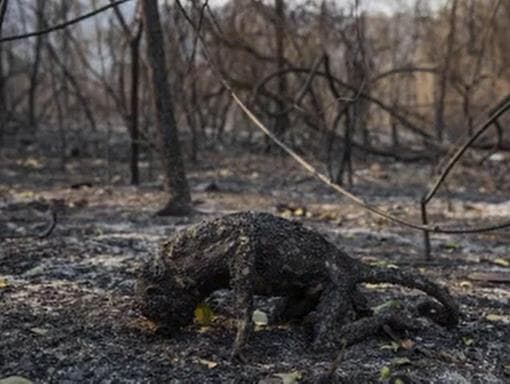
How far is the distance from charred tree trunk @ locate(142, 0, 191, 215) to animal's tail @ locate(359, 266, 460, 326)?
3609mm

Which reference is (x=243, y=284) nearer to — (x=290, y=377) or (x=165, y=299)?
(x=165, y=299)

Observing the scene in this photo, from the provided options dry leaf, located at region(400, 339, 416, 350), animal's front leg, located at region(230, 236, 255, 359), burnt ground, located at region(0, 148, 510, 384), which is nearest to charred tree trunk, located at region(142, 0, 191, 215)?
burnt ground, located at region(0, 148, 510, 384)

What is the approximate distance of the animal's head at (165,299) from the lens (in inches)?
133

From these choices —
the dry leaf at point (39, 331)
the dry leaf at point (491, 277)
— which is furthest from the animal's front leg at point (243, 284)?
the dry leaf at point (491, 277)

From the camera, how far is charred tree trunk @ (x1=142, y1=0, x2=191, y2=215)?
6.78 metres

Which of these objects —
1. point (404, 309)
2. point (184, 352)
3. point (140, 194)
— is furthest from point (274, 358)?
point (140, 194)

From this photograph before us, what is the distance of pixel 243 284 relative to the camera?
130 inches

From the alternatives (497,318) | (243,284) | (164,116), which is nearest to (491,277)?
(497,318)

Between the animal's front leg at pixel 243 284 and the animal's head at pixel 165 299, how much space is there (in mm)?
211

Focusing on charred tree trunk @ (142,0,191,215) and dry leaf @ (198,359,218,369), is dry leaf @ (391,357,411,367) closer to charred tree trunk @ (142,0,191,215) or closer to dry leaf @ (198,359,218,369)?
dry leaf @ (198,359,218,369)

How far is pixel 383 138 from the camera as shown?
16.0 meters

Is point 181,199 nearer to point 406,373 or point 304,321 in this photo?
point 304,321

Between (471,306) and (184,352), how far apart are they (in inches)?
68.0

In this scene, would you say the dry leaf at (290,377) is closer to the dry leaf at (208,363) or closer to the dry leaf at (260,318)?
the dry leaf at (208,363)
